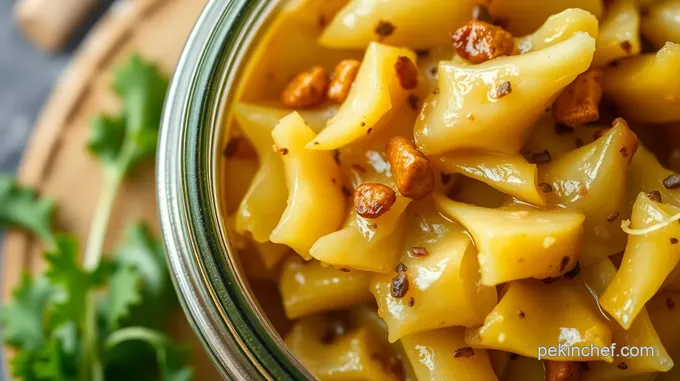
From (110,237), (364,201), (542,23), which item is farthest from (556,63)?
(110,237)

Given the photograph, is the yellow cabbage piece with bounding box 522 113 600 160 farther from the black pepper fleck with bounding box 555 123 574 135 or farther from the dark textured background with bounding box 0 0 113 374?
the dark textured background with bounding box 0 0 113 374

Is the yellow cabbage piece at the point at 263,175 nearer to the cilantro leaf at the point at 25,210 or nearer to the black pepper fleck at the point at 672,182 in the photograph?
the black pepper fleck at the point at 672,182

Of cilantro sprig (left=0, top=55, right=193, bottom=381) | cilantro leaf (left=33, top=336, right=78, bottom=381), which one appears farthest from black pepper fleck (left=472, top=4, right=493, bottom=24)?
cilantro leaf (left=33, top=336, right=78, bottom=381)

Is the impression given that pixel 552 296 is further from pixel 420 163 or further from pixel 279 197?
pixel 279 197

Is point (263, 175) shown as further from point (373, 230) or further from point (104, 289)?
point (104, 289)

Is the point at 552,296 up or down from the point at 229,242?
down

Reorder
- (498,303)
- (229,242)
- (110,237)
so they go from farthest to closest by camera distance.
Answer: (110,237), (229,242), (498,303)
